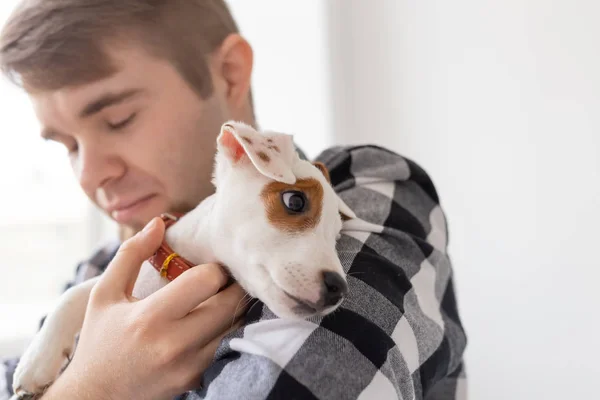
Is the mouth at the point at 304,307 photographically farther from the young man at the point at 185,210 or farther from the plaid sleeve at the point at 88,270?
the plaid sleeve at the point at 88,270

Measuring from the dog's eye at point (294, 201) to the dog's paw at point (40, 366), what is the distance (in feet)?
1.17

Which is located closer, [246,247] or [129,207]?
[246,247]

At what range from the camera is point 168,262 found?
66 centimetres

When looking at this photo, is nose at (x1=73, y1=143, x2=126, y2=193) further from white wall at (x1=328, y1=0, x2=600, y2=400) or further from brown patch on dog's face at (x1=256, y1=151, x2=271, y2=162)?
white wall at (x1=328, y1=0, x2=600, y2=400)

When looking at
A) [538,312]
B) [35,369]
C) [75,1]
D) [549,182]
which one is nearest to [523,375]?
[538,312]

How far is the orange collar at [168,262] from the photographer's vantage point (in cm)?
65

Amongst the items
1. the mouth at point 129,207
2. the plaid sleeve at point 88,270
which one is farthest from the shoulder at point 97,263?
the mouth at point 129,207

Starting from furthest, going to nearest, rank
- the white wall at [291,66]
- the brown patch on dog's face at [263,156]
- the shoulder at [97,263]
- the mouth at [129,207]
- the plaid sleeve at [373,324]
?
the white wall at [291,66] < the shoulder at [97,263] < the mouth at [129,207] < the brown patch on dog's face at [263,156] < the plaid sleeve at [373,324]

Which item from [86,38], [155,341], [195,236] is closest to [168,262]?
[195,236]

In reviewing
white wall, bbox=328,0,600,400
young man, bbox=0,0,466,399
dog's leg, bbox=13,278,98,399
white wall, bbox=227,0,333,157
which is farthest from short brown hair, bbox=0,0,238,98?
white wall, bbox=227,0,333,157

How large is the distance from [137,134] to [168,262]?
0.75 ft

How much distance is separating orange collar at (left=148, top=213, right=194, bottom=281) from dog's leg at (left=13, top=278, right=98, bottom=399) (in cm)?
12

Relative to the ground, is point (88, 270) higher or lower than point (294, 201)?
lower

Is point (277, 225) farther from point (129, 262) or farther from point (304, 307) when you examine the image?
point (129, 262)
